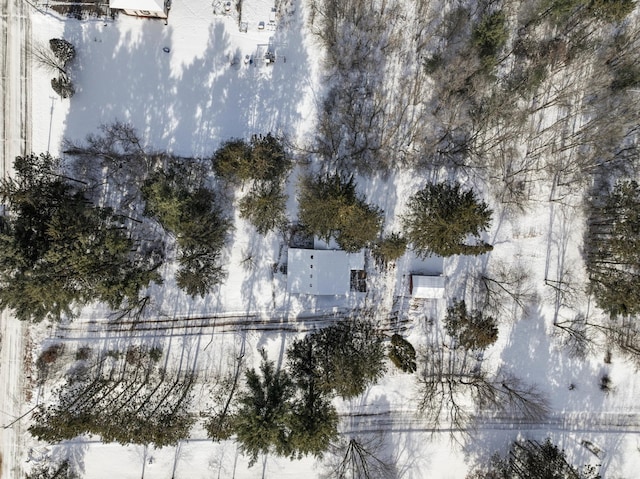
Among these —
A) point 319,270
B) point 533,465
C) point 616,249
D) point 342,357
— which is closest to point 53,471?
point 342,357

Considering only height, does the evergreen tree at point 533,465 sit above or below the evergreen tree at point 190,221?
below

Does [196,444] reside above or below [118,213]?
below

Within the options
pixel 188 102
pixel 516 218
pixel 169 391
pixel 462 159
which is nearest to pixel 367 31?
pixel 462 159

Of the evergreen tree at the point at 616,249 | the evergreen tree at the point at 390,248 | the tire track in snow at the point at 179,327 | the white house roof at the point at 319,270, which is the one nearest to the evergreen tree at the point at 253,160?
the white house roof at the point at 319,270

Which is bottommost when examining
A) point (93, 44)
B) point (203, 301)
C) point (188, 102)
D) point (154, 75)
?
point (203, 301)

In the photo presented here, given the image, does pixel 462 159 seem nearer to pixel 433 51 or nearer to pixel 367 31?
pixel 433 51

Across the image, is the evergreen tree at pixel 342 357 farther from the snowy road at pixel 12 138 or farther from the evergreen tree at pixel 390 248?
the snowy road at pixel 12 138
